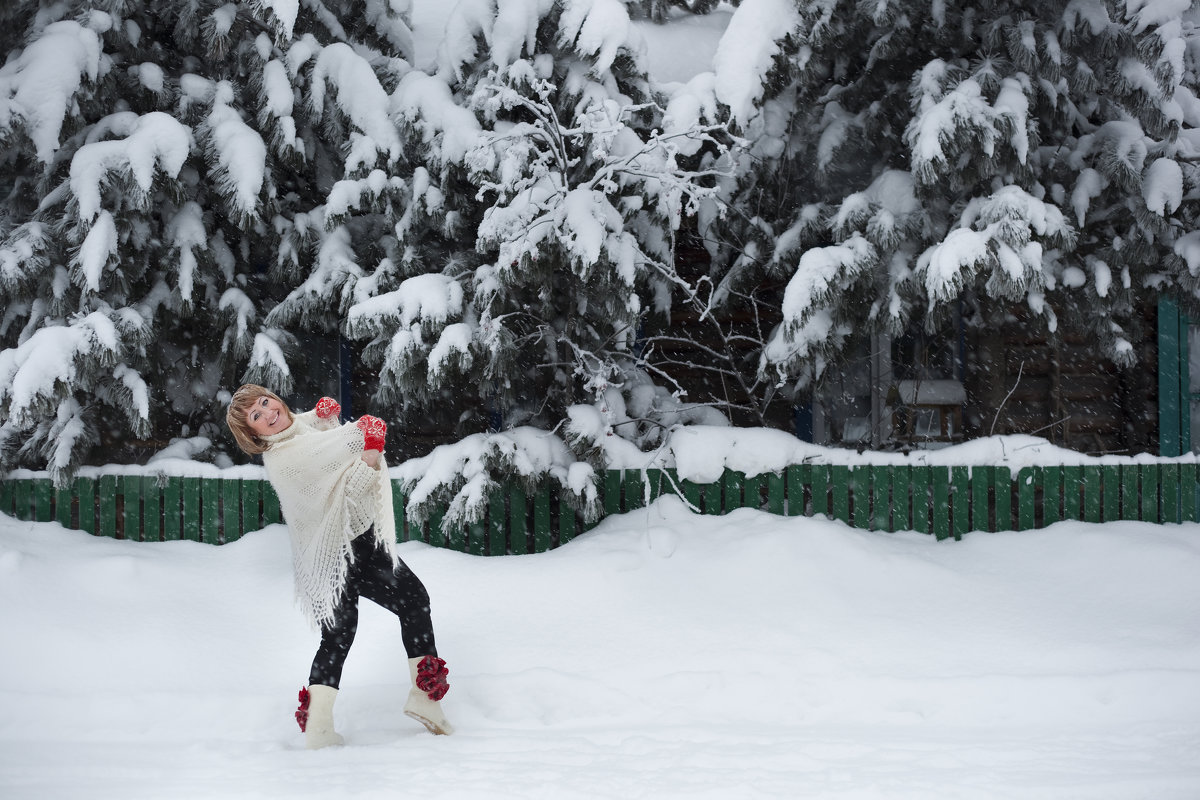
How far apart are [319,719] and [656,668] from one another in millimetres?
1563

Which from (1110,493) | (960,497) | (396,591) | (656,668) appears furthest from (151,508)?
(1110,493)

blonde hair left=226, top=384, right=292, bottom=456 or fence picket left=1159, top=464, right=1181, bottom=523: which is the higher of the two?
blonde hair left=226, top=384, right=292, bottom=456

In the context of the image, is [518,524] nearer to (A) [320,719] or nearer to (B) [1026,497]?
(A) [320,719]

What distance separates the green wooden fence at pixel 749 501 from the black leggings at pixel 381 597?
1.78 meters

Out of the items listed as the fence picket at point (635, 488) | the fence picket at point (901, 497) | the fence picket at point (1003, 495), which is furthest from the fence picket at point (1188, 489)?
the fence picket at point (635, 488)

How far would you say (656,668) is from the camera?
4211 mm

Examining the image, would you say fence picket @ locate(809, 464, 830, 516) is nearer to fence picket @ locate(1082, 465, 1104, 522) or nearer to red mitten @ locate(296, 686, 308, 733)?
fence picket @ locate(1082, 465, 1104, 522)

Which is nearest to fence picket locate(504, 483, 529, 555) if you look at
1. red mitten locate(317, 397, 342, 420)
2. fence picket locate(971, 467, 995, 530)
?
red mitten locate(317, 397, 342, 420)

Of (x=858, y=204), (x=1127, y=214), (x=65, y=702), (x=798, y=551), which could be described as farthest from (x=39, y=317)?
(x=1127, y=214)

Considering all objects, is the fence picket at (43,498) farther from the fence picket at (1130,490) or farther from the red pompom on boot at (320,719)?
the fence picket at (1130,490)

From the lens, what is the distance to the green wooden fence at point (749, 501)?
5652 millimetres

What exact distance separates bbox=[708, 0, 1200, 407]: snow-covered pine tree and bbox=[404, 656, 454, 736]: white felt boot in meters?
3.08

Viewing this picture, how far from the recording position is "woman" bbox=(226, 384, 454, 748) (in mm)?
3615

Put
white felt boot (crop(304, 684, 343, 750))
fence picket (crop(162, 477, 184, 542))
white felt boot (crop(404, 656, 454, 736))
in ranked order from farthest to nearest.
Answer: fence picket (crop(162, 477, 184, 542))
white felt boot (crop(404, 656, 454, 736))
white felt boot (crop(304, 684, 343, 750))
